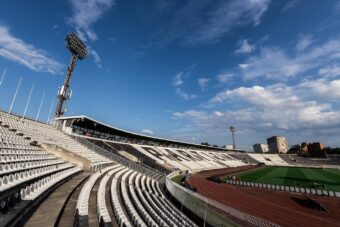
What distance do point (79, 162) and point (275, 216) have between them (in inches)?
662

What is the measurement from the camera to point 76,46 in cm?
4872

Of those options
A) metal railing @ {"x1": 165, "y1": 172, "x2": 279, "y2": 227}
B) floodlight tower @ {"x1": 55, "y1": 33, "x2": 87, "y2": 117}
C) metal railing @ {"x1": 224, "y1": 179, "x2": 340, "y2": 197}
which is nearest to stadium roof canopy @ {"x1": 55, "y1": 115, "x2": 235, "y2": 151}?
floodlight tower @ {"x1": 55, "y1": 33, "x2": 87, "y2": 117}

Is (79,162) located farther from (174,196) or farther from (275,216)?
(275,216)

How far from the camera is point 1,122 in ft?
72.4

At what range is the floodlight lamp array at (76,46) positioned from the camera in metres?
47.7

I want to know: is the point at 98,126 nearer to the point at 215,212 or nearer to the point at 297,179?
the point at 215,212

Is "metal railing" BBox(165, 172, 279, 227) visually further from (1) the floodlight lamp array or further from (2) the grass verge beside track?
(1) the floodlight lamp array

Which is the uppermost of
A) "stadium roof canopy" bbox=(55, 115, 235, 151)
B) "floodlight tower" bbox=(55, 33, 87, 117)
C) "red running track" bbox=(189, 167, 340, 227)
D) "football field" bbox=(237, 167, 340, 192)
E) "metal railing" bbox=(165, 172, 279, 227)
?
"floodlight tower" bbox=(55, 33, 87, 117)

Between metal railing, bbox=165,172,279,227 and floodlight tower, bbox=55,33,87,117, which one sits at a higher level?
floodlight tower, bbox=55,33,87,117

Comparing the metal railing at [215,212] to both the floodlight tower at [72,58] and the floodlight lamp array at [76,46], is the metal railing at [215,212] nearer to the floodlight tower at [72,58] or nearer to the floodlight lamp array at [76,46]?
the floodlight tower at [72,58]

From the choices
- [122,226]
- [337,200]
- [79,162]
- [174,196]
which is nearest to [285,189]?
[337,200]

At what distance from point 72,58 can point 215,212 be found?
4797cm

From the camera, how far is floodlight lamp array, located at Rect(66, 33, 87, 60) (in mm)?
47656

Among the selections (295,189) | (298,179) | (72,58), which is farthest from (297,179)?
(72,58)
